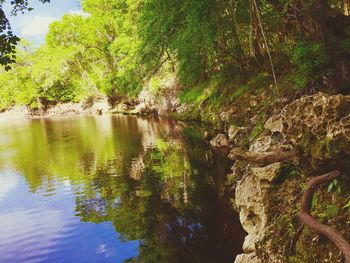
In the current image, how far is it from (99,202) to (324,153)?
335 inches

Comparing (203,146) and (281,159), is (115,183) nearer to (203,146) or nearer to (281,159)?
(203,146)

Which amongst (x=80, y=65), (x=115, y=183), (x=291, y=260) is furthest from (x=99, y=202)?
(x=80, y=65)

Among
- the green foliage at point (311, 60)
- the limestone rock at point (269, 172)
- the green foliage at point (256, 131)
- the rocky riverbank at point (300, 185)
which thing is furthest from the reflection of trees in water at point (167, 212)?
the green foliage at point (311, 60)

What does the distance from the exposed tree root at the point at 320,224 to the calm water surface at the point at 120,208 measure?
2.77m

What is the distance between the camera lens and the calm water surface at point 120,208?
9.08 metres

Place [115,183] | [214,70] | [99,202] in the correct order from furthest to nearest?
[214,70], [115,183], [99,202]

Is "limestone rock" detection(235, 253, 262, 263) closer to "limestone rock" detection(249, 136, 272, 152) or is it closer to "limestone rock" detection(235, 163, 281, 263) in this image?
"limestone rock" detection(235, 163, 281, 263)

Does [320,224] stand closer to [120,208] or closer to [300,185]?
[300,185]

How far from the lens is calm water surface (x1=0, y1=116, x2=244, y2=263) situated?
9.08 meters

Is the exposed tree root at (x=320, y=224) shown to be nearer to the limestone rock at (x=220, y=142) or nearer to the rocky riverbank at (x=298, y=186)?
the rocky riverbank at (x=298, y=186)

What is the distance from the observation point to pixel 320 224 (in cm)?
550

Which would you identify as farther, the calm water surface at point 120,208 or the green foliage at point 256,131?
the green foliage at point 256,131

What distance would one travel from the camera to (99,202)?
41.9 feet

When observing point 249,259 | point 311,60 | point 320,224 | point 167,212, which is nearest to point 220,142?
point 311,60
